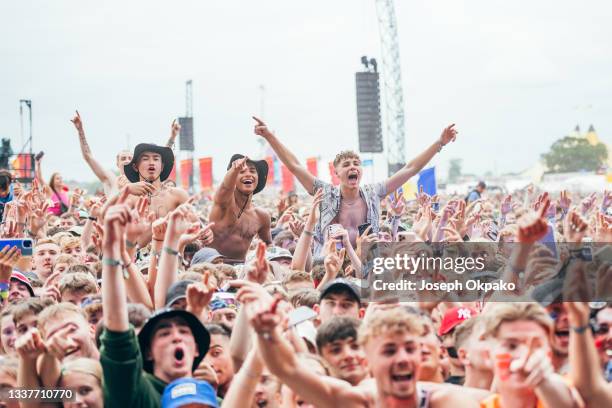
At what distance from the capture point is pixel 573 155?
4884 inches

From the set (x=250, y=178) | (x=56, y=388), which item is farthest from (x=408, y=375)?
(x=250, y=178)

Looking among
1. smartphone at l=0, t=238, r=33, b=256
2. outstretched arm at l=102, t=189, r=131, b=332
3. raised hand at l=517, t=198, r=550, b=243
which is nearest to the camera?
raised hand at l=517, t=198, r=550, b=243

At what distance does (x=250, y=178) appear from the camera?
8.73 m

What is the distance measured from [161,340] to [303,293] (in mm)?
1798

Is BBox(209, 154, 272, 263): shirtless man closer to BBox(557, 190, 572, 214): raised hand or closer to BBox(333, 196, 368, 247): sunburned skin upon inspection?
BBox(333, 196, 368, 247): sunburned skin

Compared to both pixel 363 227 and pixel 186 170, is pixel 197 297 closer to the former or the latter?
pixel 363 227

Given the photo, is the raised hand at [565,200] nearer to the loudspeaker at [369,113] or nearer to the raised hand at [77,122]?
the raised hand at [77,122]

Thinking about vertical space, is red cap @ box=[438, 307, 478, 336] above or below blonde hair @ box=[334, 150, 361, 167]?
below

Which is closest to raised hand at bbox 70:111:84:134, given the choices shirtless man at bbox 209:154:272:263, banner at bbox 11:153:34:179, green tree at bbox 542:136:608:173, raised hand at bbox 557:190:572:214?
shirtless man at bbox 209:154:272:263

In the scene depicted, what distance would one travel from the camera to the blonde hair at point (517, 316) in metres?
3.66

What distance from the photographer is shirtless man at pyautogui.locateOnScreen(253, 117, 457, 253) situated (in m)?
8.69

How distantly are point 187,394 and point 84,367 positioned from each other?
55cm

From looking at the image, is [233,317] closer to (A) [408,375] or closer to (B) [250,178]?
(A) [408,375]

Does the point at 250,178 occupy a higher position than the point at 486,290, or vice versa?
the point at 250,178
